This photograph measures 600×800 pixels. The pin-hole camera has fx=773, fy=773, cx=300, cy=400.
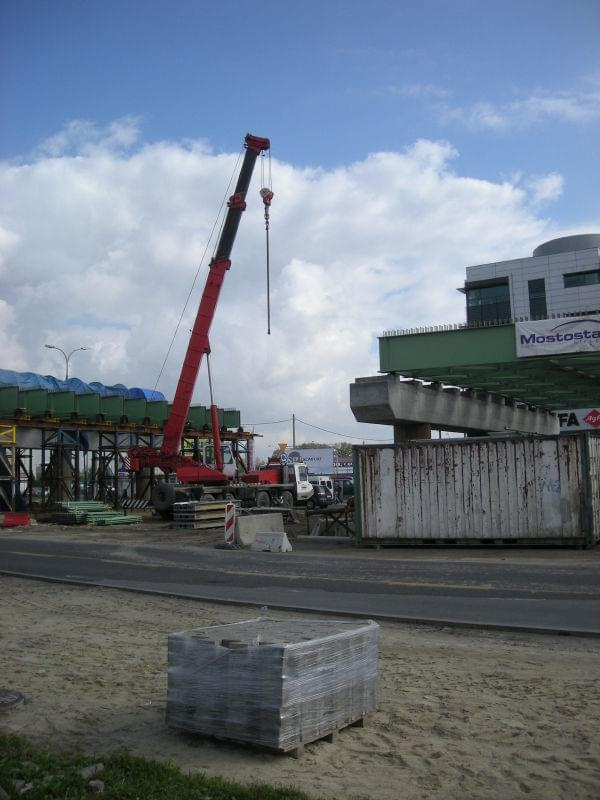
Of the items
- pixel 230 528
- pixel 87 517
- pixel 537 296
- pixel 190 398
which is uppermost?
pixel 537 296

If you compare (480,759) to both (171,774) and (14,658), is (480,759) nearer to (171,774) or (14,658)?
(171,774)

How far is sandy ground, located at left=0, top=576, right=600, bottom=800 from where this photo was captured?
4699 mm

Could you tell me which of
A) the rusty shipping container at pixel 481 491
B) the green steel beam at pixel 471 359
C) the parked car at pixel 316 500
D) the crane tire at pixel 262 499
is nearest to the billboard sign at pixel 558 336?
the green steel beam at pixel 471 359

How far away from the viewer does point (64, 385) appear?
52.6 meters

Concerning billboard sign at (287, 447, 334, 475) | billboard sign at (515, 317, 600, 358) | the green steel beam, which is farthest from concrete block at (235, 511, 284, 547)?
billboard sign at (287, 447, 334, 475)

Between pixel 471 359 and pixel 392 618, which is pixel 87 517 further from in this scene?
pixel 392 618

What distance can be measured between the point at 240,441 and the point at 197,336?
94.2ft

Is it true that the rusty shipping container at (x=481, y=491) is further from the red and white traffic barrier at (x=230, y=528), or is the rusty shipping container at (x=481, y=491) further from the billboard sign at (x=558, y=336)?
the red and white traffic barrier at (x=230, y=528)

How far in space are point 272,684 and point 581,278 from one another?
68.1m

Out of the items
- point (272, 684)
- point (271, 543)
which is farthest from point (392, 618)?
point (271, 543)

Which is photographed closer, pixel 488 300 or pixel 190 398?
pixel 190 398

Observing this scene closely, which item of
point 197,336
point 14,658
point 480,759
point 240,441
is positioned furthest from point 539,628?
point 240,441

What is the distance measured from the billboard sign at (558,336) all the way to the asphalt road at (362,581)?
674 centimetres

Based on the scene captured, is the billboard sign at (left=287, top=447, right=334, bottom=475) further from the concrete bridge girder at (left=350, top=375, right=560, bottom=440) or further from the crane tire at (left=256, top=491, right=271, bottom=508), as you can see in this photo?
the concrete bridge girder at (left=350, top=375, right=560, bottom=440)
